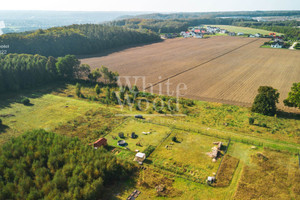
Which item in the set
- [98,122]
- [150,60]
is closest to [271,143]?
[98,122]

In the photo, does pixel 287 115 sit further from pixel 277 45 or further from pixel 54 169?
pixel 277 45

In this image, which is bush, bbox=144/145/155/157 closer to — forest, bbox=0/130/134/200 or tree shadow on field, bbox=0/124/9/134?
forest, bbox=0/130/134/200

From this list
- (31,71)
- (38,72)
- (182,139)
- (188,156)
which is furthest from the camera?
(38,72)

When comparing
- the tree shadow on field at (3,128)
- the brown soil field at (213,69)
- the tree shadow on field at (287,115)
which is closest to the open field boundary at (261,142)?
the tree shadow on field at (287,115)

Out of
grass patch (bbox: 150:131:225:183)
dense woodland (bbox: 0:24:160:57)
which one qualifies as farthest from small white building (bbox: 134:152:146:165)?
dense woodland (bbox: 0:24:160:57)

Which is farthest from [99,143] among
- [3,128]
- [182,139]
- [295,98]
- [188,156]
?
[295,98]

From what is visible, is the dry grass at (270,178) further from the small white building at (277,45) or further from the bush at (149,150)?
the small white building at (277,45)
